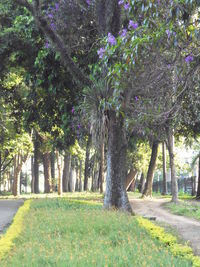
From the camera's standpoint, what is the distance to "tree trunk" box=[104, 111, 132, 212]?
1402 centimetres

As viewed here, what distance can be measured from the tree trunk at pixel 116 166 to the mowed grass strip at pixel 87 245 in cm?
348

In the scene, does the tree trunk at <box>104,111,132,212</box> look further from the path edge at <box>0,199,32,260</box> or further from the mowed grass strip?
the path edge at <box>0,199,32,260</box>

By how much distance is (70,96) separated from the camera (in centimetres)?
1766

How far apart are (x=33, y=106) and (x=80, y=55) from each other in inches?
142

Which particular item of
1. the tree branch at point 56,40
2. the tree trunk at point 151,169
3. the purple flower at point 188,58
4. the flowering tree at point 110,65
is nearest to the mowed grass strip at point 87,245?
the flowering tree at point 110,65

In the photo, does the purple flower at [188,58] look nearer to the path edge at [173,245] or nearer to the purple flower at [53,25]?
the path edge at [173,245]

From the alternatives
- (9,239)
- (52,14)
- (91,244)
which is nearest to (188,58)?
(91,244)

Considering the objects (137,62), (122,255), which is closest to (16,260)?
(122,255)

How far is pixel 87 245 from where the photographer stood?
7.18m

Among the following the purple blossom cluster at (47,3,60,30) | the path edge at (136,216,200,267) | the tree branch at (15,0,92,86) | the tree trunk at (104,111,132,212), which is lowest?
the path edge at (136,216,200,267)

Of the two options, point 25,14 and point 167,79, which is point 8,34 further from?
point 167,79

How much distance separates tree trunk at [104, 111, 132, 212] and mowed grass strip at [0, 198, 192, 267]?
3.48m

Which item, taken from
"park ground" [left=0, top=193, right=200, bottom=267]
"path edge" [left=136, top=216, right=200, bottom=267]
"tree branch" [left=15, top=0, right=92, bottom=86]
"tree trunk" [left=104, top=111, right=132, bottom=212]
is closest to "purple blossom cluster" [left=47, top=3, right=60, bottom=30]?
"tree branch" [left=15, top=0, right=92, bottom=86]

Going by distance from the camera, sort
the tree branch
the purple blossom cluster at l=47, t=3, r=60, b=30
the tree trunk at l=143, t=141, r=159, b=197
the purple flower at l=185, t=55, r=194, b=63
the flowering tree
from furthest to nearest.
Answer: the tree trunk at l=143, t=141, r=159, b=197 → the purple blossom cluster at l=47, t=3, r=60, b=30 → the tree branch → the flowering tree → the purple flower at l=185, t=55, r=194, b=63
